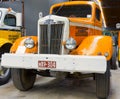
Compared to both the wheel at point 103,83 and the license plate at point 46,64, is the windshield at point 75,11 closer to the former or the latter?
the wheel at point 103,83

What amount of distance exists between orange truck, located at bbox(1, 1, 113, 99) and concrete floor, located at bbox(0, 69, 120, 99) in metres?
0.28

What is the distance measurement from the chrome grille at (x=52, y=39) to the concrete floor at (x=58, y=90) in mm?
940


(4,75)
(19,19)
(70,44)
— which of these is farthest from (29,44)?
(19,19)

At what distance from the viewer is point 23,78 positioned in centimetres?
571

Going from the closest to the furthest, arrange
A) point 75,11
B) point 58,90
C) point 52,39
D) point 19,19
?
point 52,39 → point 58,90 → point 75,11 → point 19,19

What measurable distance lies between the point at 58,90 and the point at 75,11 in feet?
6.45

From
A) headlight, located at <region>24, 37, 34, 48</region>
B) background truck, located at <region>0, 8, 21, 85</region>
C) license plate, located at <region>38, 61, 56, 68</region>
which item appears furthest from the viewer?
background truck, located at <region>0, 8, 21, 85</region>

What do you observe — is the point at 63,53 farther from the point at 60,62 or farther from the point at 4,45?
the point at 4,45

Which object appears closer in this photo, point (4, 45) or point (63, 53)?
point (63, 53)

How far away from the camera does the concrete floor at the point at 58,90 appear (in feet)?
17.8

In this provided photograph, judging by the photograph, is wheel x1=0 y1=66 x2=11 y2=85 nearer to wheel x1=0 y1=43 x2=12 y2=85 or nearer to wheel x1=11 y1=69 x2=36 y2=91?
wheel x1=0 y1=43 x2=12 y2=85

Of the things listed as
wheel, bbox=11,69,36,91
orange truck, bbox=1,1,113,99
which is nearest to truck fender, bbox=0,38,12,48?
orange truck, bbox=1,1,113,99

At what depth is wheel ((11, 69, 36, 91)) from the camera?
559 centimetres

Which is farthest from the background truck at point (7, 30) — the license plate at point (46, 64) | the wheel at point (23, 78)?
the license plate at point (46, 64)
